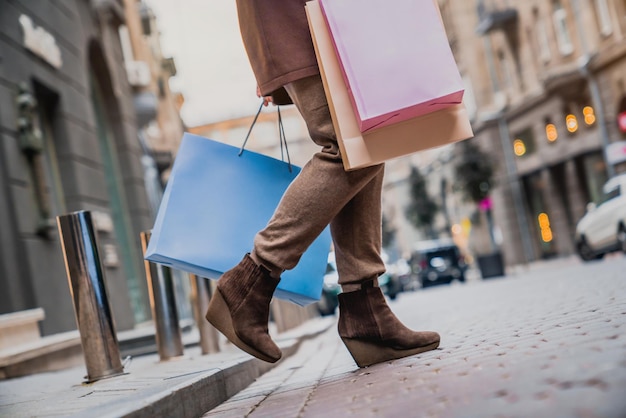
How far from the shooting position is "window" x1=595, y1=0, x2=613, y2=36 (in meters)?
25.9

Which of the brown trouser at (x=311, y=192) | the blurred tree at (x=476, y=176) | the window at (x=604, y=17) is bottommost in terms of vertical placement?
the brown trouser at (x=311, y=192)

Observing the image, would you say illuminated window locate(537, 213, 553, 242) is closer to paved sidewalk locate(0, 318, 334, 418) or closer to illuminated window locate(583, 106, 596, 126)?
illuminated window locate(583, 106, 596, 126)

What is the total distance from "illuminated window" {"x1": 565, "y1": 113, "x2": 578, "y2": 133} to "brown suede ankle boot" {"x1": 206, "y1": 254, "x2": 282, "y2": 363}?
2735 cm

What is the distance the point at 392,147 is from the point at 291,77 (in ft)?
1.57

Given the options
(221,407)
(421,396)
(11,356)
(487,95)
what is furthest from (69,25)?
(487,95)

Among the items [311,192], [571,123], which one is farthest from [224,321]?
[571,123]

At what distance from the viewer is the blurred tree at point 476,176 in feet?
114

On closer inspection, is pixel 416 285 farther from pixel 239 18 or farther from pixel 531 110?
pixel 239 18

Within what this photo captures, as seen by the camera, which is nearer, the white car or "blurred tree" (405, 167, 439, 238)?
the white car

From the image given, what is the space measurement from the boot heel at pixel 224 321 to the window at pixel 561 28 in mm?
27340

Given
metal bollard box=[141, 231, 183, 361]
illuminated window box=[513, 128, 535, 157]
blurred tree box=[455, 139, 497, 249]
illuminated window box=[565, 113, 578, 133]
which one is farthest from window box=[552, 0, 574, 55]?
metal bollard box=[141, 231, 183, 361]

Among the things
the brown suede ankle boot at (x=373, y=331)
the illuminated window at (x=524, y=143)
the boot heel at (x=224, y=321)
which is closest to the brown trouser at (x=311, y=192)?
the boot heel at (x=224, y=321)

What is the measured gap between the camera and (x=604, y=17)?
26.5m

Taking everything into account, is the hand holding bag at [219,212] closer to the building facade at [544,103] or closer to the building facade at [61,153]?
the building facade at [61,153]
